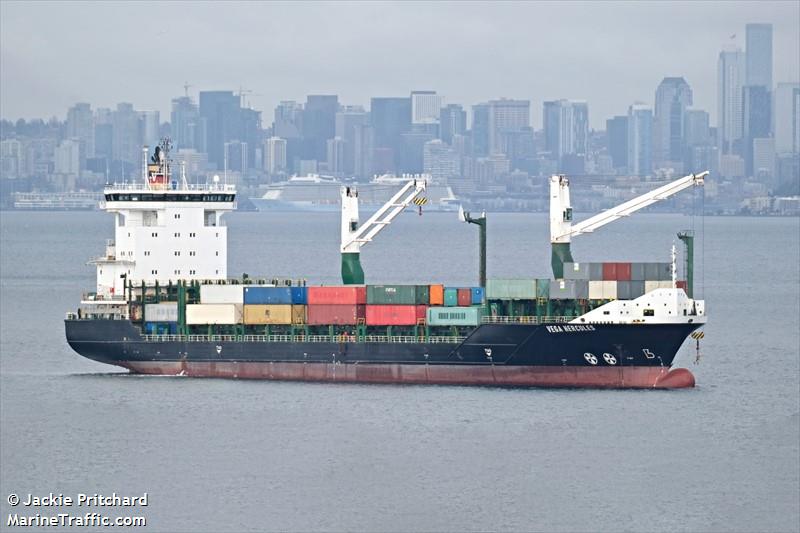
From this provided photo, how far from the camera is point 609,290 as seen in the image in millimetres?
56938

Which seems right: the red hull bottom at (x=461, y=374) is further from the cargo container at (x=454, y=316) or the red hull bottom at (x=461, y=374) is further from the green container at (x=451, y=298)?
the green container at (x=451, y=298)

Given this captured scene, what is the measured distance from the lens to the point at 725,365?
64500mm

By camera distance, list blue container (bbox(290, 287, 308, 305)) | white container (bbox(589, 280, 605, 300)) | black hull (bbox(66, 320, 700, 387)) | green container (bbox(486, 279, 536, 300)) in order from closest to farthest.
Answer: black hull (bbox(66, 320, 700, 387)) → green container (bbox(486, 279, 536, 300)) → white container (bbox(589, 280, 605, 300)) → blue container (bbox(290, 287, 308, 305))

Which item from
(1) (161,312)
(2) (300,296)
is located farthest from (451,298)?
(1) (161,312)

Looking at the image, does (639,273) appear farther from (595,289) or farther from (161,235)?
(161,235)

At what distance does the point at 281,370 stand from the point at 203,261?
23.2 feet

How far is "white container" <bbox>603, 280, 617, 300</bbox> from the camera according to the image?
5678 centimetres

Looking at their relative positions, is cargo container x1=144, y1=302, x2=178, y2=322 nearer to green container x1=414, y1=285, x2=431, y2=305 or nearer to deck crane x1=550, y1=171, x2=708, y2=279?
green container x1=414, y1=285, x2=431, y2=305

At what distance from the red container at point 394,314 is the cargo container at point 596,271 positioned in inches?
217

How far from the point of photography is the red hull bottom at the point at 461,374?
2203 inches

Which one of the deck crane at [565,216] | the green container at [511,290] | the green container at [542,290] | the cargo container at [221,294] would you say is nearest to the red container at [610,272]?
the green container at [542,290]

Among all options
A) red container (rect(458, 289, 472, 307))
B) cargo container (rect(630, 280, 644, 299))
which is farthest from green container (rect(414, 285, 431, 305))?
cargo container (rect(630, 280, 644, 299))

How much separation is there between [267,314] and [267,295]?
2.07 ft

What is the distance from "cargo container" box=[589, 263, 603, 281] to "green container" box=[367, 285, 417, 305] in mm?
5720
